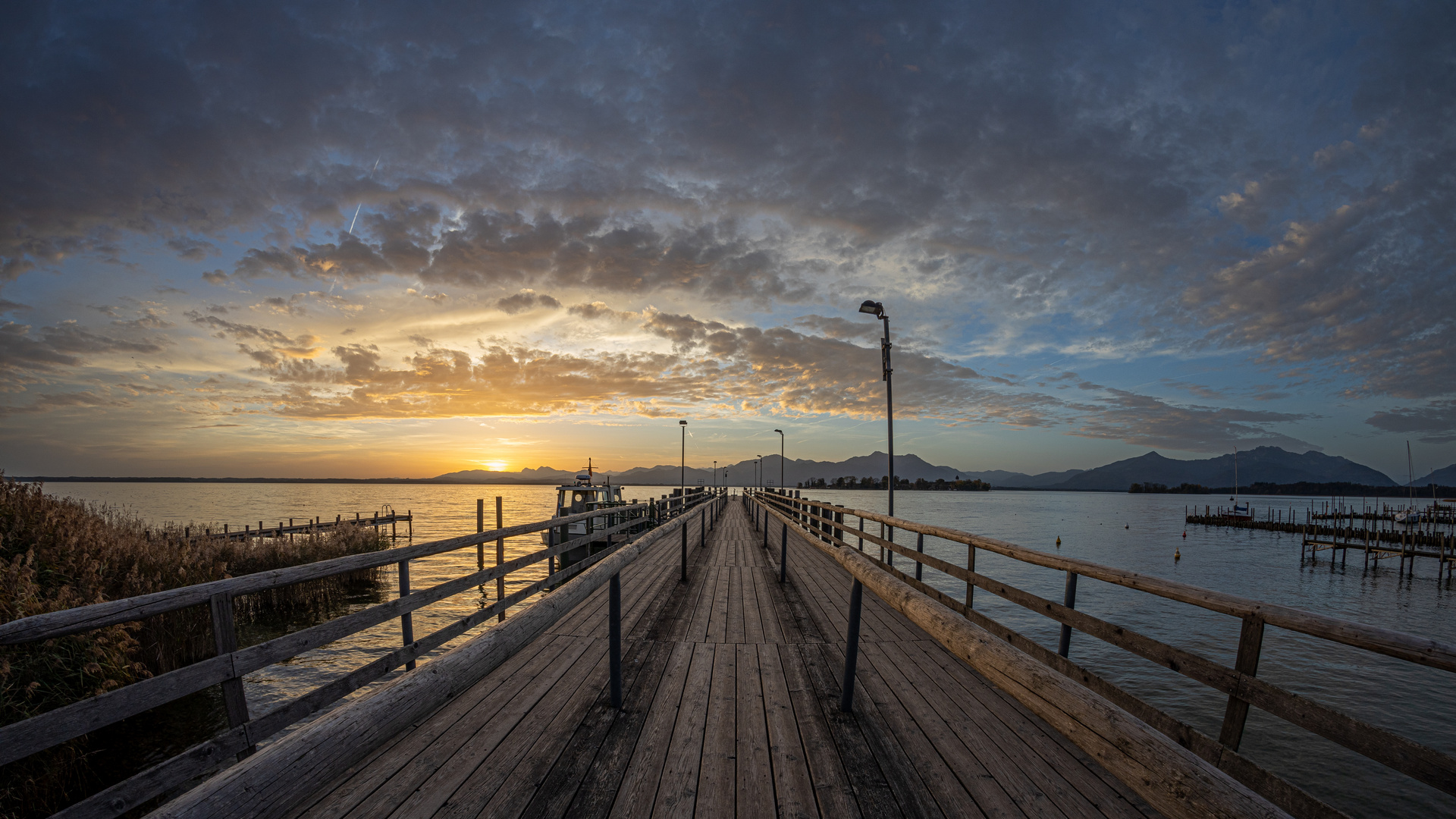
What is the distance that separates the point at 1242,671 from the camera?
2811 mm

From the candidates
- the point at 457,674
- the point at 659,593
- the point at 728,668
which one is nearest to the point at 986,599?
the point at 659,593

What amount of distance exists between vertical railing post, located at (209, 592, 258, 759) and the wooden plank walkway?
87cm

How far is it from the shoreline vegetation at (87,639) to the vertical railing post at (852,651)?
6.16m

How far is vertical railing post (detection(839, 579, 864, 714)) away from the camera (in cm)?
393

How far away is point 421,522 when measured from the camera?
5362 centimetres

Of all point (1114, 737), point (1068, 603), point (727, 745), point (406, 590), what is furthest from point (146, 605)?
point (1068, 603)

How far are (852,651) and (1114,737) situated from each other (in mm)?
2581

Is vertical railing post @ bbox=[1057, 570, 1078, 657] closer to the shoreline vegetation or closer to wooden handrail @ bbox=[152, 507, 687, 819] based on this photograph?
wooden handrail @ bbox=[152, 507, 687, 819]

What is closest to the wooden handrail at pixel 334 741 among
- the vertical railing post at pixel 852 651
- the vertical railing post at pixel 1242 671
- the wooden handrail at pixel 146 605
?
the wooden handrail at pixel 146 605

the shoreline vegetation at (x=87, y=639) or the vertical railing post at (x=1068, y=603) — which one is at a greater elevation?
the vertical railing post at (x=1068, y=603)

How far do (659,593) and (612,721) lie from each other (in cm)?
420

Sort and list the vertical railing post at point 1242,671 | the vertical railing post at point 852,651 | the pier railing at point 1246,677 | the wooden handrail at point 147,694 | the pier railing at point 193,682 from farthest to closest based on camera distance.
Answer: the vertical railing post at point 852,651 → the vertical railing post at point 1242,671 → the pier railing at point 193,682 → the wooden handrail at point 147,694 → the pier railing at point 1246,677

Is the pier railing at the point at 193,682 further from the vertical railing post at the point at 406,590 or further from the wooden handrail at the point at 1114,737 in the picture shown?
the wooden handrail at the point at 1114,737

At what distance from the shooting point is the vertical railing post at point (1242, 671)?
2.71 meters
